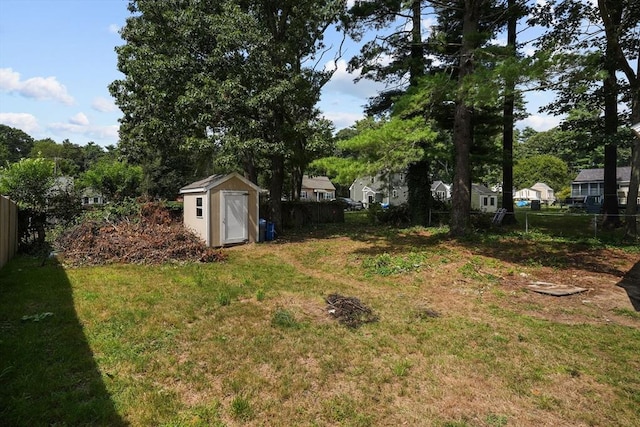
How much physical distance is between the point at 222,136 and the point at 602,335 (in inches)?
467

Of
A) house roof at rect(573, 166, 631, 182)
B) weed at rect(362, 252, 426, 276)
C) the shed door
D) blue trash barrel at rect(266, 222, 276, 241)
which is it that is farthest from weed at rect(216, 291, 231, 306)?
house roof at rect(573, 166, 631, 182)

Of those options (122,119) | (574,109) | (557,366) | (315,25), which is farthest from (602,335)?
(122,119)

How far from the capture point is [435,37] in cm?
1243

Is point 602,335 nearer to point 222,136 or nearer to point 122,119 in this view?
point 222,136

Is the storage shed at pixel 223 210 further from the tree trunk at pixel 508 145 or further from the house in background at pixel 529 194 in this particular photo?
the house in background at pixel 529 194

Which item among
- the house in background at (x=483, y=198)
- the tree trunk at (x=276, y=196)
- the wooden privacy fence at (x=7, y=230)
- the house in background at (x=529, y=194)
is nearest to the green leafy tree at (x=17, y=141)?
the wooden privacy fence at (x=7, y=230)

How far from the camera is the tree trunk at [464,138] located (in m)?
11.1

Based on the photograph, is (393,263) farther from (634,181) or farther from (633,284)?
(634,181)

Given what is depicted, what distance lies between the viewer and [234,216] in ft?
42.0

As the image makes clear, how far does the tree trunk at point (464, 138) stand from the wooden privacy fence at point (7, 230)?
40.1ft

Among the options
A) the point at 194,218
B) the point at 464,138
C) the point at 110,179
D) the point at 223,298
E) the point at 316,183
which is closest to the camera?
the point at 223,298

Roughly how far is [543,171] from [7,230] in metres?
62.5

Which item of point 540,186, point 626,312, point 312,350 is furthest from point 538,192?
point 312,350

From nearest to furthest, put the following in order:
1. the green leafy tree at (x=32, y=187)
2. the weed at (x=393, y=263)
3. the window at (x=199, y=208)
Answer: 1. the weed at (x=393, y=263)
2. the green leafy tree at (x=32, y=187)
3. the window at (x=199, y=208)
